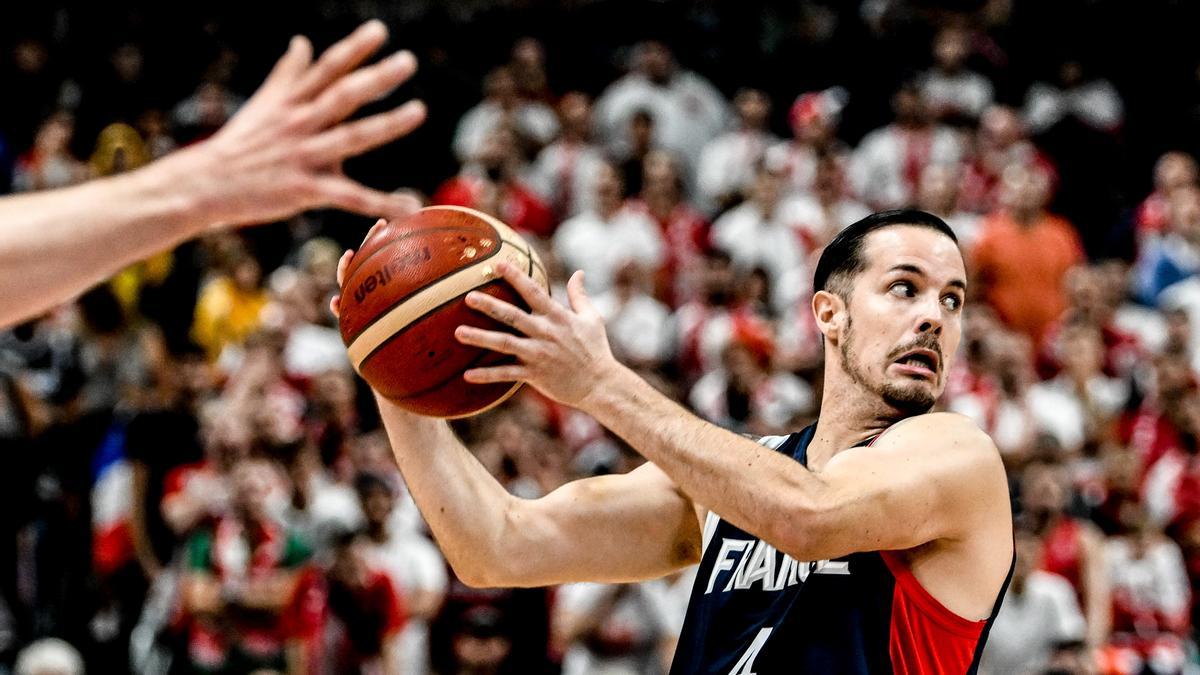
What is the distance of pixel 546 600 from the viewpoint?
856 cm

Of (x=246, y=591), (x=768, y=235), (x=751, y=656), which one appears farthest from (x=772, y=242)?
(x=751, y=656)

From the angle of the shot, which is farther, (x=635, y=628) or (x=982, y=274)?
(x=982, y=274)

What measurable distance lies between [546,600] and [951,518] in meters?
5.07

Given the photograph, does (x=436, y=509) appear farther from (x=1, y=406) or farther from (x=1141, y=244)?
(x=1141, y=244)

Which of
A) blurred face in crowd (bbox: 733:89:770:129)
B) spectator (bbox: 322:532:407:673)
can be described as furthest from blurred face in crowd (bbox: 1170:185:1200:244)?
spectator (bbox: 322:532:407:673)

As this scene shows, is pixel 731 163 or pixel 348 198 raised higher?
pixel 348 198

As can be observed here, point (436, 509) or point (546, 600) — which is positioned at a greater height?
point (436, 509)

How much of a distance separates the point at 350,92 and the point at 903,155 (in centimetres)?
1004

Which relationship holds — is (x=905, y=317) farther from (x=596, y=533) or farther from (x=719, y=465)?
(x=596, y=533)

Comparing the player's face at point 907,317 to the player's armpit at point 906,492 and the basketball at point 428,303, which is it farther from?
the basketball at point 428,303

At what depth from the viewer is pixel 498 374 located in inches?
139

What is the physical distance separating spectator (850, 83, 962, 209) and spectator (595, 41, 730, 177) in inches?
→ 55.1

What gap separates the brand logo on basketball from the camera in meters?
3.74

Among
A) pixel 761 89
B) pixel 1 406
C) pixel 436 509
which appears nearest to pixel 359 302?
pixel 436 509
